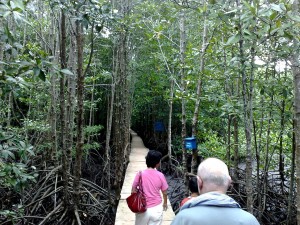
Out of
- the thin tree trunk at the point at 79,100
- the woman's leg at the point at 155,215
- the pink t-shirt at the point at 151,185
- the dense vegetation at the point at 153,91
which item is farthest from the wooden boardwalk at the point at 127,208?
the pink t-shirt at the point at 151,185

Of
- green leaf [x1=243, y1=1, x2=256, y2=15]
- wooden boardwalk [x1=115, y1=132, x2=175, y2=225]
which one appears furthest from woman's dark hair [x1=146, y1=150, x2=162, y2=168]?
green leaf [x1=243, y1=1, x2=256, y2=15]

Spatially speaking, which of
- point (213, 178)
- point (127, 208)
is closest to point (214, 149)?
point (127, 208)

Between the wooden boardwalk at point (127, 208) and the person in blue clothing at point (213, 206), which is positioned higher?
the person in blue clothing at point (213, 206)

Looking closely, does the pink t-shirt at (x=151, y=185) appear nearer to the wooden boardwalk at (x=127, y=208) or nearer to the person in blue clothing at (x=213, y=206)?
the wooden boardwalk at (x=127, y=208)

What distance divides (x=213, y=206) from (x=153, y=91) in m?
10.3

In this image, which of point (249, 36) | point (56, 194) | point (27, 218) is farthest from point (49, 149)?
point (249, 36)

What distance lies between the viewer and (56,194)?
6.23m

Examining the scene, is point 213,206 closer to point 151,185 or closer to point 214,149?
point 151,185

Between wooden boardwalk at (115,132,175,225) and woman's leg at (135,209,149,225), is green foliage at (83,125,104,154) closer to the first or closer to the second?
wooden boardwalk at (115,132,175,225)

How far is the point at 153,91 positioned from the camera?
11.6 m

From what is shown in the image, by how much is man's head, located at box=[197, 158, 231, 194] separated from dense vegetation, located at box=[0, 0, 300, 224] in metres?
1.05

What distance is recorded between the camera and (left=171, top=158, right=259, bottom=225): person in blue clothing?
4.50 ft

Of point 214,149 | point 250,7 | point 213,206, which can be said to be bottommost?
point 214,149

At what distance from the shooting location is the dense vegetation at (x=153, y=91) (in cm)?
247
